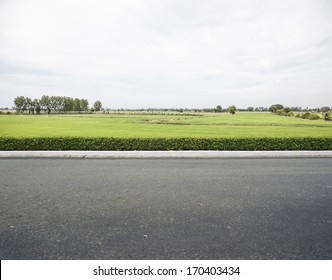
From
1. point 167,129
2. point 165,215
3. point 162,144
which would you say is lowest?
point 165,215

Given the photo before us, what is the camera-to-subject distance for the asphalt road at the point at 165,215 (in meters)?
4.16

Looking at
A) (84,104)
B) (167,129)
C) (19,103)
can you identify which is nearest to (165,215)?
(167,129)

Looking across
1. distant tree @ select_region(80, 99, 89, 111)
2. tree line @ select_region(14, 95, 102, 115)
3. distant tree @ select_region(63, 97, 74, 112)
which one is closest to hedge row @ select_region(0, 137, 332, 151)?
tree line @ select_region(14, 95, 102, 115)

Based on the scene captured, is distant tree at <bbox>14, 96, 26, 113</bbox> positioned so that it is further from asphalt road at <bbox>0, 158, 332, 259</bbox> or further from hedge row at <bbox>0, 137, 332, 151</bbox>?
asphalt road at <bbox>0, 158, 332, 259</bbox>

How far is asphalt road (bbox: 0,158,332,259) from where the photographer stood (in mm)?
4156

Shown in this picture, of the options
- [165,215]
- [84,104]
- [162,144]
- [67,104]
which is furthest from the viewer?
[84,104]

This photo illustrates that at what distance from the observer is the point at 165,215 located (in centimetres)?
566

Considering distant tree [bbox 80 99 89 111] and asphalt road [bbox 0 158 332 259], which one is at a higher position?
distant tree [bbox 80 99 89 111]

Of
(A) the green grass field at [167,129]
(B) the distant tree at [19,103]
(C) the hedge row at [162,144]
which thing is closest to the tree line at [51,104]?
(B) the distant tree at [19,103]

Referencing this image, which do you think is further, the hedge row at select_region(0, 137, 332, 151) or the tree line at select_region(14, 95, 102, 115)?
the tree line at select_region(14, 95, 102, 115)

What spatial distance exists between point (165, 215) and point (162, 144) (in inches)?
470

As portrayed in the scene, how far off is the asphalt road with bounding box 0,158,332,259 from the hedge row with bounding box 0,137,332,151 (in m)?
7.18

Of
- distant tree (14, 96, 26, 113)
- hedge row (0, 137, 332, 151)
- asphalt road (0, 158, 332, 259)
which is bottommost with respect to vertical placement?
asphalt road (0, 158, 332, 259)

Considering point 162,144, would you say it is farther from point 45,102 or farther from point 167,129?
point 45,102
